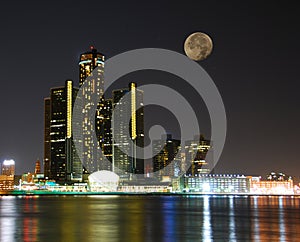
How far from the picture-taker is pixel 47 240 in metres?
35.7

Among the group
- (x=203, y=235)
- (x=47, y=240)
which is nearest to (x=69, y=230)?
(x=47, y=240)

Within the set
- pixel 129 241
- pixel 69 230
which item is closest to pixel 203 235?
pixel 129 241

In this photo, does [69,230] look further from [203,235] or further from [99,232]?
[203,235]

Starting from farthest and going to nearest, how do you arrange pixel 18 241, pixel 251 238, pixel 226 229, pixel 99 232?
pixel 226 229 < pixel 99 232 < pixel 251 238 < pixel 18 241

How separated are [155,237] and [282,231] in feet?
41.2

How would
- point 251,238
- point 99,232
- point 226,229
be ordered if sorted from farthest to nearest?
1. point 226,229
2. point 99,232
3. point 251,238

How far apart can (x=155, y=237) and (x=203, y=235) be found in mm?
4114

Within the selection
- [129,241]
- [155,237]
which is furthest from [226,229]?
[129,241]

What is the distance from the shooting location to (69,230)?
4328cm

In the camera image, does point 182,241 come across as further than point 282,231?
No

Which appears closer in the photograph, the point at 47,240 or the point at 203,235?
the point at 47,240

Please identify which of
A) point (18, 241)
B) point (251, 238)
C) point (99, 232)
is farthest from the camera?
point (99, 232)

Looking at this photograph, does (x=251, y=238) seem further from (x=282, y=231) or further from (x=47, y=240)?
(x=47, y=240)

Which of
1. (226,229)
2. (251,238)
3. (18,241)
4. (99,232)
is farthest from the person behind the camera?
(226,229)
